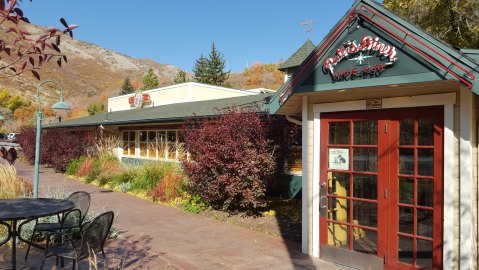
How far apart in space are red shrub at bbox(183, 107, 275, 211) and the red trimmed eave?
9.15 ft

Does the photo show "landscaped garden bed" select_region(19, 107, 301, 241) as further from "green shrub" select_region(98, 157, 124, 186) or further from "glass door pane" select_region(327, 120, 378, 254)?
"green shrub" select_region(98, 157, 124, 186)

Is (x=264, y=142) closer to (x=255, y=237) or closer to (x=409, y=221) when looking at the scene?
(x=255, y=237)

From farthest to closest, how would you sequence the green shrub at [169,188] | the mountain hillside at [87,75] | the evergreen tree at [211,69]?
1. the mountain hillside at [87,75]
2. the evergreen tree at [211,69]
3. the green shrub at [169,188]

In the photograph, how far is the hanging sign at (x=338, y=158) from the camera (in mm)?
6051

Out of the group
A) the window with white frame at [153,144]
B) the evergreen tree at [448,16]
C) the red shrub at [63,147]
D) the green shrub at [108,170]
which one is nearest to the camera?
the evergreen tree at [448,16]

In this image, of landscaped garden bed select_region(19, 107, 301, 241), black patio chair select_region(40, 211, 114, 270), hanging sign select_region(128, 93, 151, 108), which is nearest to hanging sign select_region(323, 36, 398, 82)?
landscaped garden bed select_region(19, 107, 301, 241)

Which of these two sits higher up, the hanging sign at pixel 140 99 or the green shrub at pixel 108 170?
the hanging sign at pixel 140 99

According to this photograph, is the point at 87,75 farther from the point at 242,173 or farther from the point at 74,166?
the point at 242,173

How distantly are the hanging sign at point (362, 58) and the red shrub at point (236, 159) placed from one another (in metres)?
3.65

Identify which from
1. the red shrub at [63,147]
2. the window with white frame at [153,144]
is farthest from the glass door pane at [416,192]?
the red shrub at [63,147]

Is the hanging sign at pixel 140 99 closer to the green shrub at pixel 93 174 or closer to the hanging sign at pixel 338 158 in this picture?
the green shrub at pixel 93 174

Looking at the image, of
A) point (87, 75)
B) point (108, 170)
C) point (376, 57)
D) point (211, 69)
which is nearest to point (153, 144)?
point (108, 170)

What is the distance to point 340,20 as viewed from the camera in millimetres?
5746

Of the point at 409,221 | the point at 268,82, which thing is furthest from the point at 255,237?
the point at 268,82
